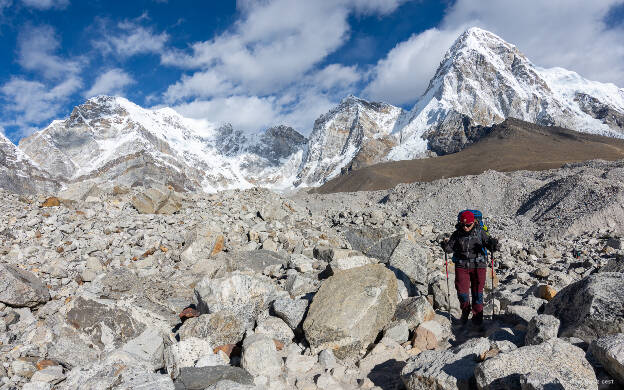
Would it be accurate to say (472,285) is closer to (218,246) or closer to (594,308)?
(594,308)

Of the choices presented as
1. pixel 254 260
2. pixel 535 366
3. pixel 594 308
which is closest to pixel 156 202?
pixel 254 260

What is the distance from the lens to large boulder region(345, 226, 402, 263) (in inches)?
362

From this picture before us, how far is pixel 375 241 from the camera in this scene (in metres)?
11.0

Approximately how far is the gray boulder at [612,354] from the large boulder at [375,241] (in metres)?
5.63

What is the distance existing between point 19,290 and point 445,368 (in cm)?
742

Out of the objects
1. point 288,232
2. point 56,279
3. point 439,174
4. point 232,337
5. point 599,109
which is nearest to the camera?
point 232,337

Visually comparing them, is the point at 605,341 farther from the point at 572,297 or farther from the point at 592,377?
the point at 572,297

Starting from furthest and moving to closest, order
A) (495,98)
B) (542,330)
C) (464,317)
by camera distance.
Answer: (495,98)
(464,317)
(542,330)

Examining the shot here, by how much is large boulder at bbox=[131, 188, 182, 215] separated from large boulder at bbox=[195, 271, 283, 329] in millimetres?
7386

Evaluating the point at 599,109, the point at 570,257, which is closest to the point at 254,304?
the point at 570,257

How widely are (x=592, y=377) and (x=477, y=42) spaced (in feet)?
747

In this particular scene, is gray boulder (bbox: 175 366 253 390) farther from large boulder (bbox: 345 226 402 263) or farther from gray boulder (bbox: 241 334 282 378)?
large boulder (bbox: 345 226 402 263)

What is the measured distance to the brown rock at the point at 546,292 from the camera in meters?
6.06

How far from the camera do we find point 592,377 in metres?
2.84
